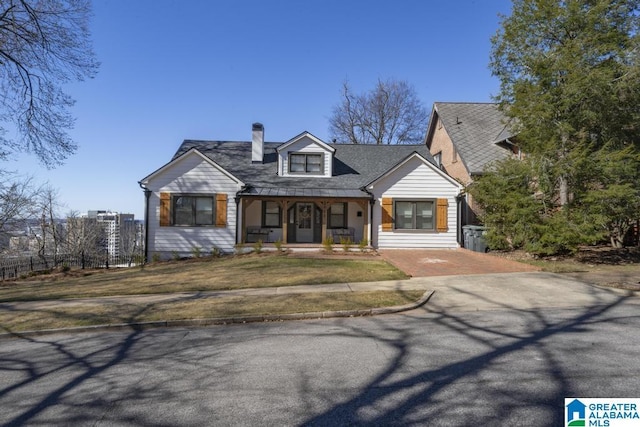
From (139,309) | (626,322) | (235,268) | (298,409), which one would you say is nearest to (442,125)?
(235,268)

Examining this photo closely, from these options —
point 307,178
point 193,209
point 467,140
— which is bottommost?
point 193,209

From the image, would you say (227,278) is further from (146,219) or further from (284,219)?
(146,219)

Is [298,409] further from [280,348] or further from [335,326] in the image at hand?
[335,326]

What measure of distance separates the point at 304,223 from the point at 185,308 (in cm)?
1286

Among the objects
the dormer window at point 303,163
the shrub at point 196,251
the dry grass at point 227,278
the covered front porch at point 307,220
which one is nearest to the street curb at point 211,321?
the dry grass at point 227,278

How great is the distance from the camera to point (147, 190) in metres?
18.4

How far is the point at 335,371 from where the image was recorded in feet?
14.8

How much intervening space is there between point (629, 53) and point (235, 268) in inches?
653

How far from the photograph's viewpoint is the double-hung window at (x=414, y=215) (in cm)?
1903

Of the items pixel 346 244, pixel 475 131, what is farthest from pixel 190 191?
pixel 475 131

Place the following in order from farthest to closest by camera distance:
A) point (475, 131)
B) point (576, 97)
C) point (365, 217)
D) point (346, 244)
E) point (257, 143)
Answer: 1. point (475, 131)
2. point (257, 143)
3. point (365, 217)
4. point (346, 244)
5. point (576, 97)

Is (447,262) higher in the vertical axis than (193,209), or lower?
lower

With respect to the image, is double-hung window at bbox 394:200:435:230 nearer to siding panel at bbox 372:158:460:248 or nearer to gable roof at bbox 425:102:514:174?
siding panel at bbox 372:158:460:248

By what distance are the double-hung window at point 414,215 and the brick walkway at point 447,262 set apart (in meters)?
1.35
